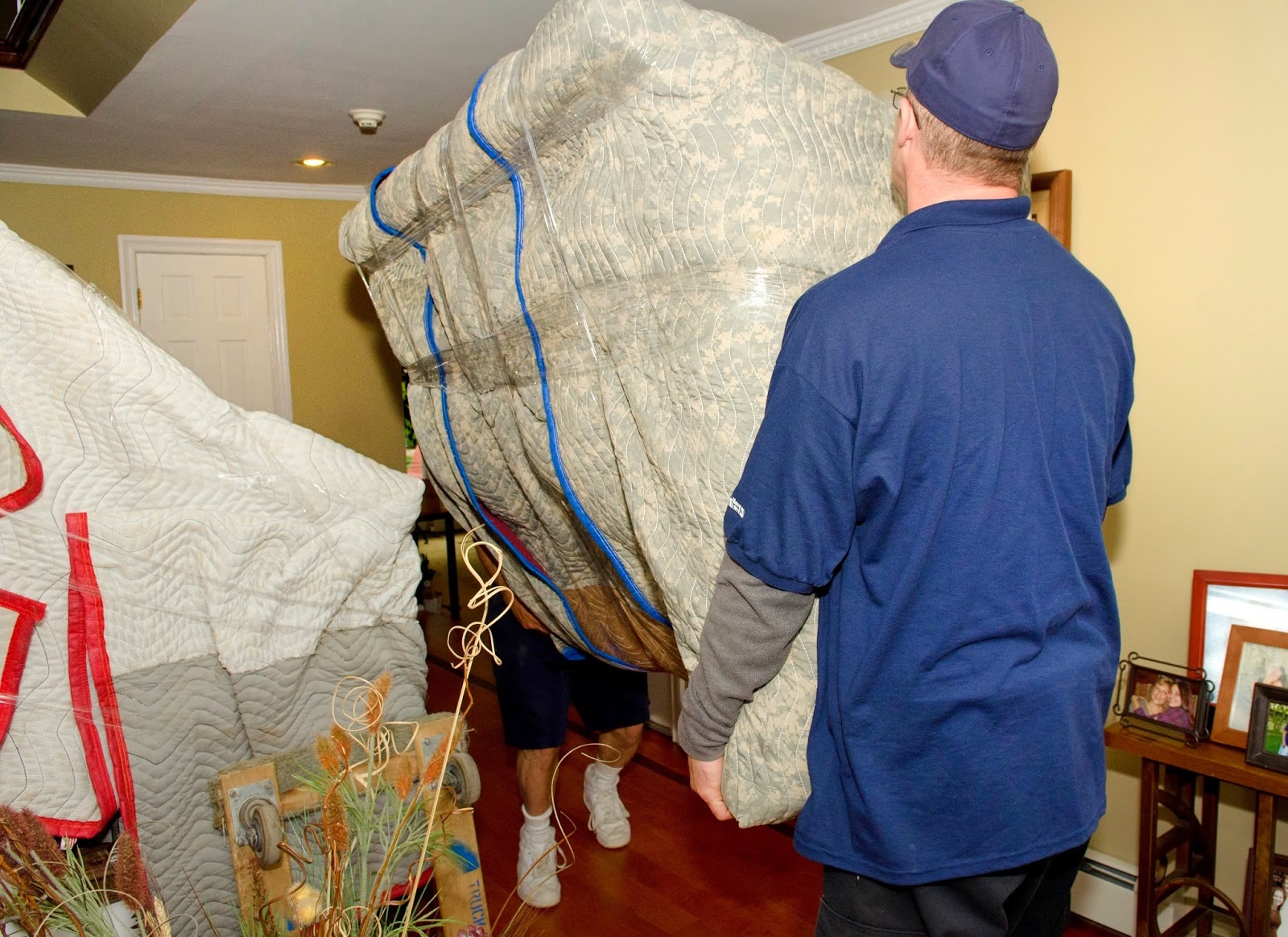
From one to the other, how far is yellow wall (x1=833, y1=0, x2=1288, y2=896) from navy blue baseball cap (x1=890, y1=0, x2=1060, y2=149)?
1.25m

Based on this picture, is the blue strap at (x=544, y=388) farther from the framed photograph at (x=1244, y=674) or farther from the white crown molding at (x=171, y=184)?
the white crown molding at (x=171, y=184)

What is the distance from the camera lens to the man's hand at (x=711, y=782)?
1.13 meters

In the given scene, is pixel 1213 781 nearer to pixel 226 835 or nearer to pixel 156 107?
pixel 226 835

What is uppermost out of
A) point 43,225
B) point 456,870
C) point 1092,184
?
point 43,225

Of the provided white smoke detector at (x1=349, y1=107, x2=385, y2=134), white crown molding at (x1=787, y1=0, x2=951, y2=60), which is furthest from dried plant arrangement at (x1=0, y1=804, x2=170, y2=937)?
white smoke detector at (x1=349, y1=107, x2=385, y2=134)

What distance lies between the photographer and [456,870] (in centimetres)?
137

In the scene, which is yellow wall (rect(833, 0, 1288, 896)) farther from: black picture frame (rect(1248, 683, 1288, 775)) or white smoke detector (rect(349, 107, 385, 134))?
white smoke detector (rect(349, 107, 385, 134))

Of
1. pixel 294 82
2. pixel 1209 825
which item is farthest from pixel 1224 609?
pixel 294 82

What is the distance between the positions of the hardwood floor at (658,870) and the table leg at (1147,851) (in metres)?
0.33

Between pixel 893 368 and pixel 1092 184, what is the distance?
1.61 m

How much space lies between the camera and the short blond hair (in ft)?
3.27

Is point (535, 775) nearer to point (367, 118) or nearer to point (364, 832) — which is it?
point (364, 832)

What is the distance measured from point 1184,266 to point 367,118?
2.74m

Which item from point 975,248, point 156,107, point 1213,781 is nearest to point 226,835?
point 975,248
